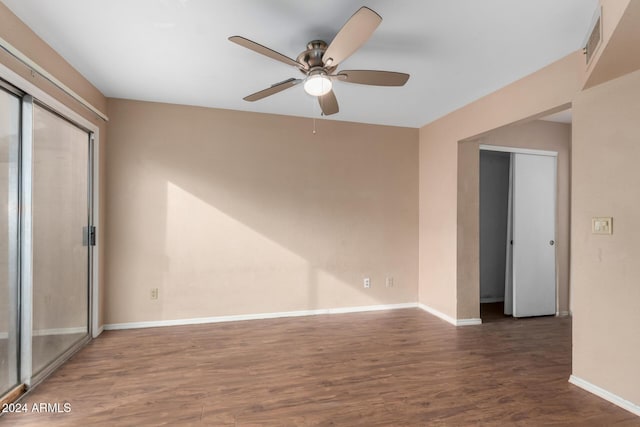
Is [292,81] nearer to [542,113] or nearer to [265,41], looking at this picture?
[265,41]

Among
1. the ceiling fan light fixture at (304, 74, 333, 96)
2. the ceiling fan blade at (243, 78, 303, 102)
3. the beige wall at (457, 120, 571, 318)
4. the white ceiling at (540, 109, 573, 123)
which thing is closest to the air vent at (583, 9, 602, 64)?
the beige wall at (457, 120, 571, 318)

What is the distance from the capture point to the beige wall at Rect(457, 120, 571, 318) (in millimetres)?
3748

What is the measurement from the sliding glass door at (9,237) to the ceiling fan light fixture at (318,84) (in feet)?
6.16

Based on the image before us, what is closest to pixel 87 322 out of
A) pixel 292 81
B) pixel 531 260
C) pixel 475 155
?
pixel 292 81

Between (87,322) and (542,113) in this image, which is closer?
(542,113)

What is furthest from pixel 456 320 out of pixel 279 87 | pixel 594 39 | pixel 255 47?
pixel 255 47

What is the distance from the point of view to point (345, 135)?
4195mm

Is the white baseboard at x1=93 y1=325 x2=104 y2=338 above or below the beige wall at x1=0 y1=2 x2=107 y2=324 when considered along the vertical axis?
below

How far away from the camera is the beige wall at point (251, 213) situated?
3537 millimetres

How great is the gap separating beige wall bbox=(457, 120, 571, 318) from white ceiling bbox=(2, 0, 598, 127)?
83 cm

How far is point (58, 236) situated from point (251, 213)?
A: 5.87 feet

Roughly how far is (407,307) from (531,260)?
166 cm

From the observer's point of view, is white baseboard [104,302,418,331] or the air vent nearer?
the air vent

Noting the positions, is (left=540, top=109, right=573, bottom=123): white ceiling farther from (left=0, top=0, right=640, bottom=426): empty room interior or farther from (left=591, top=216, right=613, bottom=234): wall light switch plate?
(left=591, top=216, right=613, bottom=234): wall light switch plate
